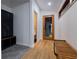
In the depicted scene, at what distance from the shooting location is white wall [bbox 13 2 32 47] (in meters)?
5.20

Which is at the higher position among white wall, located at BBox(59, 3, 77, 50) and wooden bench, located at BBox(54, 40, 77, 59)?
white wall, located at BBox(59, 3, 77, 50)

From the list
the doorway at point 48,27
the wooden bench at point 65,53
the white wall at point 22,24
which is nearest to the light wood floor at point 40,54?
the white wall at point 22,24

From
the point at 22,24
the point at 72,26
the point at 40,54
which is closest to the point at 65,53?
the point at 72,26

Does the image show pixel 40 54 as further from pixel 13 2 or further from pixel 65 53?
pixel 13 2

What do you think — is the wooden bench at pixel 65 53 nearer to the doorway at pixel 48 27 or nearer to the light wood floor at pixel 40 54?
the light wood floor at pixel 40 54

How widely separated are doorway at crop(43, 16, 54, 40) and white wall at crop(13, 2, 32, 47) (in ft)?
11.0

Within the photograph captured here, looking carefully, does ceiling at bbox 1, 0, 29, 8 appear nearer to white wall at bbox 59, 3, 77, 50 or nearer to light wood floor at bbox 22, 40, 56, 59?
light wood floor at bbox 22, 40, 56, 59

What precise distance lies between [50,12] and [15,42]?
13.9 ft

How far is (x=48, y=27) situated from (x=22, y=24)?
11.4 feet

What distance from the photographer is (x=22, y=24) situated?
5.42 m

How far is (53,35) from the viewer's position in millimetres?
8328

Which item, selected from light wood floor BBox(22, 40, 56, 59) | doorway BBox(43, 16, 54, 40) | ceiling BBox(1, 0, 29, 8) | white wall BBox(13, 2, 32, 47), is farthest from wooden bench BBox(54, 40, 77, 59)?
doorway BBox(43, 16, 54, 40)

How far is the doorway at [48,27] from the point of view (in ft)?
27.3

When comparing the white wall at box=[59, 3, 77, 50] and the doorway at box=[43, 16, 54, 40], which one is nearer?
the white wall at box=[59, 3, 77, 50]
